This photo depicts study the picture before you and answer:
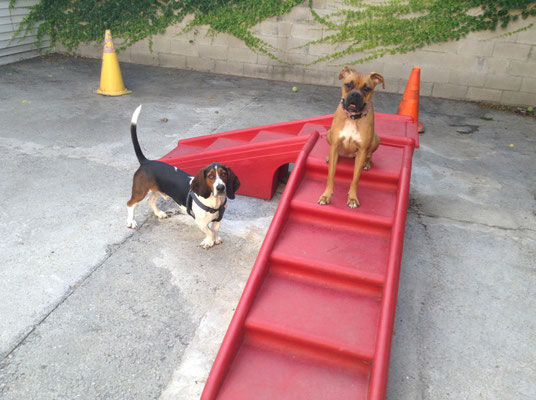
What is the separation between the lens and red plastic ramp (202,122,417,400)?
2.38 m

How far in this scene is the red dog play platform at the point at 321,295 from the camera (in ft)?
7.80

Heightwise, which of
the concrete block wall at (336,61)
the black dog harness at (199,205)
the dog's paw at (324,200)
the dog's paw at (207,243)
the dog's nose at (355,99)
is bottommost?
the dog's paw at (207,243)

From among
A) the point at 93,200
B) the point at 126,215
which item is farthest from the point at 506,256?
the point at 93,200

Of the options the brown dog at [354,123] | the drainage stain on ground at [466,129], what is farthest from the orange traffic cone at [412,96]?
the brown dog at [354,123]

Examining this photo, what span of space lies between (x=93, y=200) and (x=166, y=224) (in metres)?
0.90

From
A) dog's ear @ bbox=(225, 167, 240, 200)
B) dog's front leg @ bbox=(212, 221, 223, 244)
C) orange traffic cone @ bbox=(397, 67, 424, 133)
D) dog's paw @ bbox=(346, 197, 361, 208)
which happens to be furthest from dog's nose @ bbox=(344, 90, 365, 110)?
orange traffic cone @ bbox=(397, 67, 424, 133)

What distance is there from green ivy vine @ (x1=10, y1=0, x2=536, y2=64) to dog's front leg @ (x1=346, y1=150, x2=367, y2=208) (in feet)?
21.9

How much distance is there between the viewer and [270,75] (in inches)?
389

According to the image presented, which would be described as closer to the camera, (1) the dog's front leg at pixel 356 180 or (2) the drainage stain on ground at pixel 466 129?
(1) the dog's front leg at pixel 356 180

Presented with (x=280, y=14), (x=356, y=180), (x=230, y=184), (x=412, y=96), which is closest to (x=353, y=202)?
(x=356, y=180)

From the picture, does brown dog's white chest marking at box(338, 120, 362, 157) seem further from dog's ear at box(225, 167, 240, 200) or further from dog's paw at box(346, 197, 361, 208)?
dog's ear at box(225, 167, 240, 200)

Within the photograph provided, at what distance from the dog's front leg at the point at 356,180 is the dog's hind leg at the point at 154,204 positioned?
6.38ft

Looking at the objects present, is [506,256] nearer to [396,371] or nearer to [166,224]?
[396,371]

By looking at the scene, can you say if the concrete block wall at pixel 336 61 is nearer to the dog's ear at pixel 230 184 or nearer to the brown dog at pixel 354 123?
the brown dog at pixel 354 123
